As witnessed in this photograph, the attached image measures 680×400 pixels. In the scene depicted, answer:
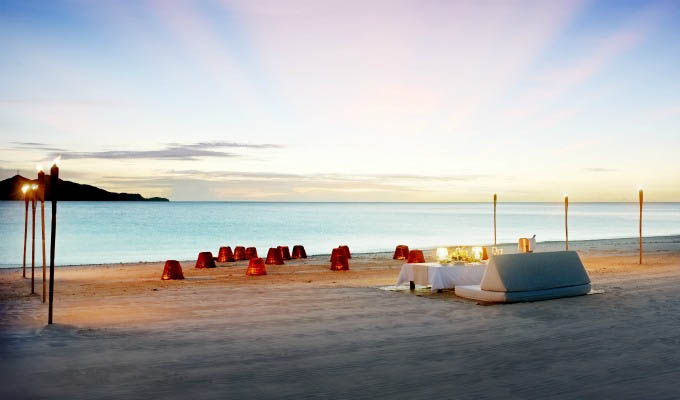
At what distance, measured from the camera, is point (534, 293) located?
10359 mm

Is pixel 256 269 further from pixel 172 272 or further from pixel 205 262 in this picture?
pixel 205 262

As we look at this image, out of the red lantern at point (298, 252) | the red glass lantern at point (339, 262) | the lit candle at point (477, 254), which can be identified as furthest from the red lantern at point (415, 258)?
the red lantern at point (298, 252)

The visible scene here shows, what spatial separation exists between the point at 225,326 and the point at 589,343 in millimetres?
4317

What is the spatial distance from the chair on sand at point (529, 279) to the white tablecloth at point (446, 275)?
54cm

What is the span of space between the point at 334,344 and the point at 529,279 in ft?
14.6

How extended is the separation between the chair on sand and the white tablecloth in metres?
0.54

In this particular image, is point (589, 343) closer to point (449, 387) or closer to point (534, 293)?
point (449, 387)

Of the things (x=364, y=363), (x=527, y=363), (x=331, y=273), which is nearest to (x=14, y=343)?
(x=364, y=363)

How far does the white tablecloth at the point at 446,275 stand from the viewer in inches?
453

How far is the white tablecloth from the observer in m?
11.5

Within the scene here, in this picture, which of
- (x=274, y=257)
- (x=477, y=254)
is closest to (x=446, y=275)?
(x=477, y=254)

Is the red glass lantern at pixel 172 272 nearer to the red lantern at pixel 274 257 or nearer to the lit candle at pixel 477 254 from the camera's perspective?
the red lantern at pixel 274 257

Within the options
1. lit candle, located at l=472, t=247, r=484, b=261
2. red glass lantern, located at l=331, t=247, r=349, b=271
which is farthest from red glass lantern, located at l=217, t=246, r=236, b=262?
lit candle, located at l=472, t=247, r=484, b=261

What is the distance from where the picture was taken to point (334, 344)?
7.23m
